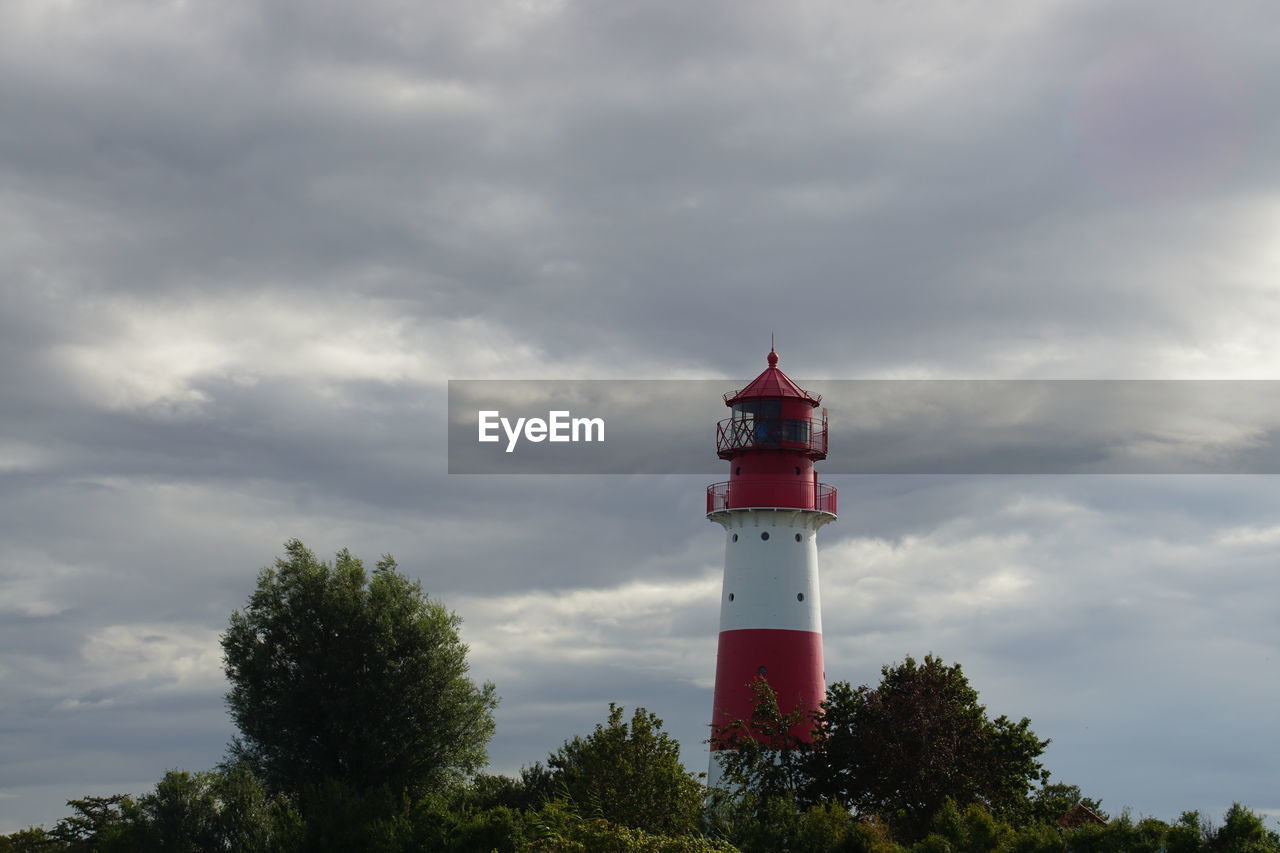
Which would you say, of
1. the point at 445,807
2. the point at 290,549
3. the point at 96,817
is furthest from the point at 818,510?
the point at 96,817

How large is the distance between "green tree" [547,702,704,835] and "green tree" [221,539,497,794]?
813cm

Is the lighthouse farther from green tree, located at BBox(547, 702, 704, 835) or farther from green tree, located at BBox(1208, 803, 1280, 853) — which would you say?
green tree, located at BBox(1208, 803, 1280, 853)

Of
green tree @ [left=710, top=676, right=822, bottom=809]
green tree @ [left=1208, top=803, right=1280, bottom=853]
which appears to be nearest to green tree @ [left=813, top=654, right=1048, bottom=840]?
green tree @ [left=710, top=676, right=822, bottom=809]

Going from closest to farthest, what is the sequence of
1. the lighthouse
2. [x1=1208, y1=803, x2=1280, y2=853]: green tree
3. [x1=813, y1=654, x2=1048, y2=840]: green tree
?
[x1=1208, y1=803, x2=1280, y2=853]: green tree
[x1=813, y1=654, x2=1048, y2=840]: green tree
the lighthouse

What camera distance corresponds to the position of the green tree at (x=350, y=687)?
202ft

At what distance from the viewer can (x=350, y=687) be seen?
62.2 meters

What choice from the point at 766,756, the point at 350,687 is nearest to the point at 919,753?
the point at 766,756

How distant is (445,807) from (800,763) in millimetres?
13797

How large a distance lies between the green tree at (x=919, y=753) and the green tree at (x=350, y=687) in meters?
16.3

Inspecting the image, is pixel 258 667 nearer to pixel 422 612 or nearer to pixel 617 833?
pixel 422 612

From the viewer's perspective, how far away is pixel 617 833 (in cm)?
3947

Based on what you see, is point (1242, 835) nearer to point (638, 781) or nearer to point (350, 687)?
point (638, 781)

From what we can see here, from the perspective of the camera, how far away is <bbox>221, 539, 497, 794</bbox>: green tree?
202ft

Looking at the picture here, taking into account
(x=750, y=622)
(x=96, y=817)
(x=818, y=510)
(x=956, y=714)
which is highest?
(x=818, y=510)
